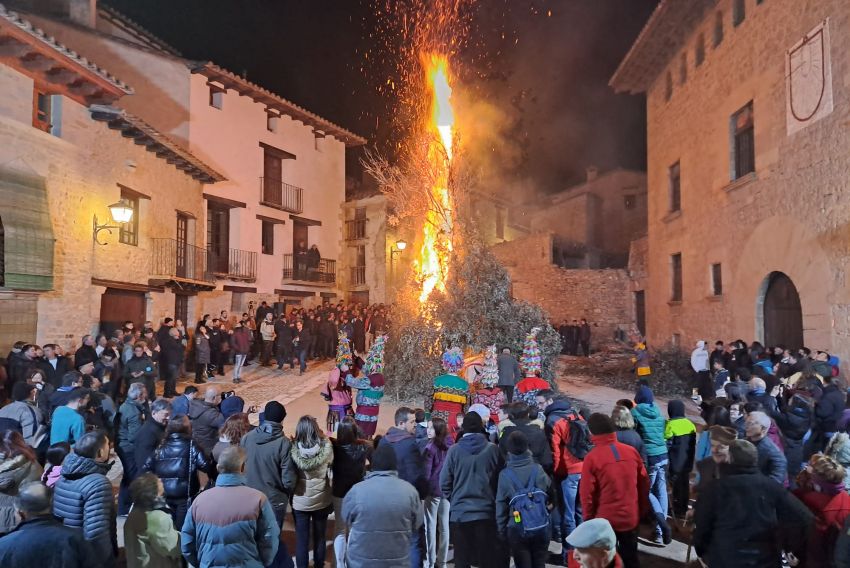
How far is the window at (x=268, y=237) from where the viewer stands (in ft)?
82.3

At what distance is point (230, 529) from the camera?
3.50 m

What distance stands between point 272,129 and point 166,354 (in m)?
15.0

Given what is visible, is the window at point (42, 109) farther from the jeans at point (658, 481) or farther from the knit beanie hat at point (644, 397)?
the jeans at point (658, 481)

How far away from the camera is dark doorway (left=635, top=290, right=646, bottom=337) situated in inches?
944

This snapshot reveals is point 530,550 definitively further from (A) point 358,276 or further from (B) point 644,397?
(A) point 358,276

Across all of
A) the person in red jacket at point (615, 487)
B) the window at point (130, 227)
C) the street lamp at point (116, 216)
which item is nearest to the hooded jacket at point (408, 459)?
the person in red jacket at point (615, 487)

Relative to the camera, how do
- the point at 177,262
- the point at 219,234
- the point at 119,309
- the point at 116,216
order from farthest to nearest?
the point at 219,234 < the point at 177,262 < the point at 119,309 < the point at 116,216

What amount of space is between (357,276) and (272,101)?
984cm

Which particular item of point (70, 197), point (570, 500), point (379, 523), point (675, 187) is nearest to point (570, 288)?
point (675, 187)

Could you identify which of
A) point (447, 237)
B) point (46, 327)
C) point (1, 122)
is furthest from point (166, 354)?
point (447, 237)

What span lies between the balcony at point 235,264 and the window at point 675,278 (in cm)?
1595

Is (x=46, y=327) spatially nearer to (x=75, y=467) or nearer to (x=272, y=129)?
(x=75, y=467)

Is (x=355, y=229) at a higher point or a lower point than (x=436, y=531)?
higher

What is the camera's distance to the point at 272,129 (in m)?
25.4
